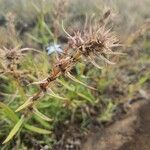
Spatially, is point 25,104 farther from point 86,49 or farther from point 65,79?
point 65,79

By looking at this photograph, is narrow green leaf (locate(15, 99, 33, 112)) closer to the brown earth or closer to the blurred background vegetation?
the blurred background vegetation

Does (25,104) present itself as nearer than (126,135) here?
Yes

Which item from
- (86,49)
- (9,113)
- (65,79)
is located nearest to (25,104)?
(9,113)

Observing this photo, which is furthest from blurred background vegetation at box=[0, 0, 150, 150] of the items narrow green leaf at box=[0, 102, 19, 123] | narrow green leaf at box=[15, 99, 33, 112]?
narrow green leaf at box=[15, 99, 33, 112]

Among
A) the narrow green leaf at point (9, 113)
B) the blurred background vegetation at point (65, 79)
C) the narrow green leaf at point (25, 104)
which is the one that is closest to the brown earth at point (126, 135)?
the blurred background vegetation at point (65, 79)

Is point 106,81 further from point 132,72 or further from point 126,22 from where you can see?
point 126,22

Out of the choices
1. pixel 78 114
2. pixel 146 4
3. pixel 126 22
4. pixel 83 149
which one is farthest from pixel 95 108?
pixel 146 4

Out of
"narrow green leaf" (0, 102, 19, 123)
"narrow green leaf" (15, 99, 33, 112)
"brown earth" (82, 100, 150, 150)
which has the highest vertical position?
"brown earth" (82, 100, 150, 150)
